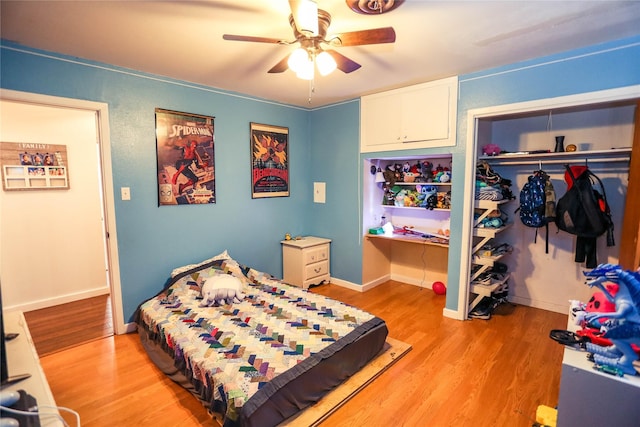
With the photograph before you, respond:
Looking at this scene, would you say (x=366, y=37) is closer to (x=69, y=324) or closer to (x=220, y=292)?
(x=220, y=292)

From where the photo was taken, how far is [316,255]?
412cm

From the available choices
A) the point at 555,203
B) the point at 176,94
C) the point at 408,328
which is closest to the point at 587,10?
the point at 555,203

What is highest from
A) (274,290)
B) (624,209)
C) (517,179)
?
(517,179)

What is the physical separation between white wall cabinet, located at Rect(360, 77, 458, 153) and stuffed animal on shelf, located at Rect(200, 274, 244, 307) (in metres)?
2.23

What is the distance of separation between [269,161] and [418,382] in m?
2.92

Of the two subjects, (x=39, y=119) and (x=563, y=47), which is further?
(x=39, y=119)

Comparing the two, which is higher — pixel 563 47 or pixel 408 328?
pixel 563 47

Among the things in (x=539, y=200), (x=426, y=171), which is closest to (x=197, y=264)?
(x=426, y=171)

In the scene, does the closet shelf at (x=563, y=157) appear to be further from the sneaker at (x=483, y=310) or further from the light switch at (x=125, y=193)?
the light switch at (x=125, y=193)

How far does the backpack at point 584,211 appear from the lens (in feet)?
9.00

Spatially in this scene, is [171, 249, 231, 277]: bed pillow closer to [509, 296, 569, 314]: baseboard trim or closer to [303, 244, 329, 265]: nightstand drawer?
[303, 244, 329, 265]: nightstand drawer

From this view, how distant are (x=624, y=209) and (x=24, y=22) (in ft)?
16.2

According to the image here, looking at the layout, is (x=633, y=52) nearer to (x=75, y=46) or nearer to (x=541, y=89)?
(x=541, y=89)

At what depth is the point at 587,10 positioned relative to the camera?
187cm
